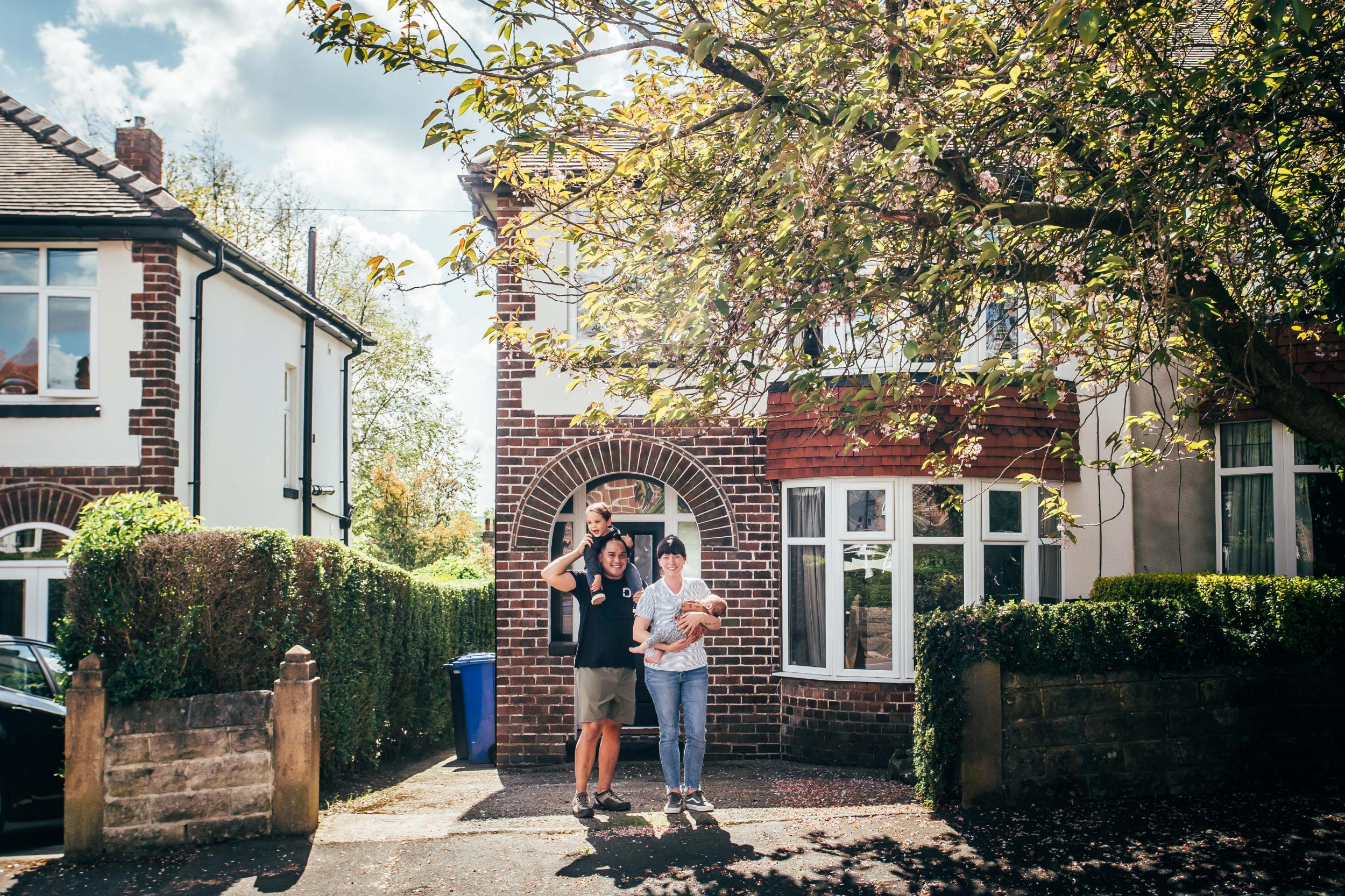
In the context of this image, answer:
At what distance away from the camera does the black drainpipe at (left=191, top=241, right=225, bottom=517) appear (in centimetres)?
1234

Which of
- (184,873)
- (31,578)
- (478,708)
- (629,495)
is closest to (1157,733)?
(629,495)

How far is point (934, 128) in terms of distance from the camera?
5.88 metres

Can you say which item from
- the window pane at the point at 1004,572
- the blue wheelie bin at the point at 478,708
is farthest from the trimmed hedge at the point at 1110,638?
the blue wheelie bin at the point at 478,708

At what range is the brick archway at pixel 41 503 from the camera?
1159 centimetres

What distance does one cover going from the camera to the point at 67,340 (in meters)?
12.0

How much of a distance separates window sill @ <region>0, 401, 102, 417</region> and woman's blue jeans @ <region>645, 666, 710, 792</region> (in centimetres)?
778

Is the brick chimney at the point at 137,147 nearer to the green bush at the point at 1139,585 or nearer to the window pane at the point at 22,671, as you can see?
the window pane at the point at 22,671

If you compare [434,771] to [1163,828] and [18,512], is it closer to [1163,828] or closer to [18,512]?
[18,512]

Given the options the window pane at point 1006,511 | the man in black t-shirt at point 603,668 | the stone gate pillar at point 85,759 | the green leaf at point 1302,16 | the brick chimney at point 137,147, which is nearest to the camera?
the green leaf at point 1302,16

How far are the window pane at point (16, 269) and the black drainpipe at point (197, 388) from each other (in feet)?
5.55

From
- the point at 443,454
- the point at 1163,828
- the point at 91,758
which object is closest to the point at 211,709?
the point at 91,758

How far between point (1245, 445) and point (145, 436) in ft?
38.1

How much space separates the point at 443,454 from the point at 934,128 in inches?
1272

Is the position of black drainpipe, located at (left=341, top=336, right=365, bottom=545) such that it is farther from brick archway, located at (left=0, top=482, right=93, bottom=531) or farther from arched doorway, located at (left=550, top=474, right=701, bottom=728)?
arched doorway, located at (left=550, top=474, right=701, bottom=728)
